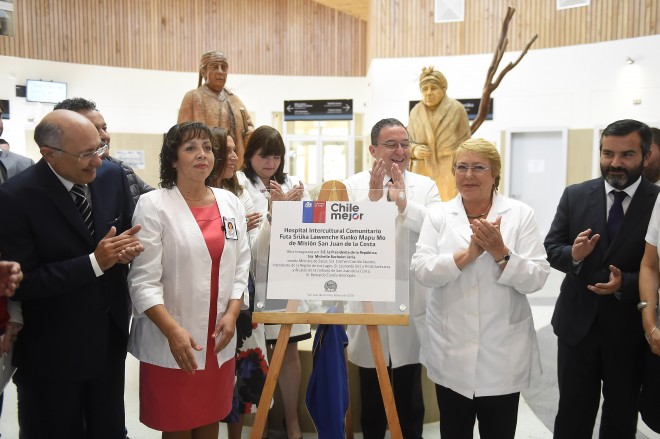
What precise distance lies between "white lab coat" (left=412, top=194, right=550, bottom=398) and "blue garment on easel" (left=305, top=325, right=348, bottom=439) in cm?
45

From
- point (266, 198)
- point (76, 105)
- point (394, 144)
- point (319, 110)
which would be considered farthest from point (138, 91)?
point (394, 144)

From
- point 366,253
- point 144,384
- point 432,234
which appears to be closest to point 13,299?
point 144,384

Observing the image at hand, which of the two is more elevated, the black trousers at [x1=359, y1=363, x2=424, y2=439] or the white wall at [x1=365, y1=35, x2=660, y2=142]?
the white wall at [x1=365, y1=35, x2=660, y2=142]

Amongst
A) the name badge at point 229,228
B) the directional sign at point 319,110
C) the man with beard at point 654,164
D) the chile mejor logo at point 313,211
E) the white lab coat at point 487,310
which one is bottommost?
the white lab coat at point 487,310

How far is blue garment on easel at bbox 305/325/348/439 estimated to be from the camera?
247cm

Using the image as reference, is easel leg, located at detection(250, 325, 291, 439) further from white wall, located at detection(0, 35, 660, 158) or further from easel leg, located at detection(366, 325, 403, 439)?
white wall, located at detection(0, 35, 660, 158)

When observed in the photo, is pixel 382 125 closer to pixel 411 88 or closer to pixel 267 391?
pixel 267 391

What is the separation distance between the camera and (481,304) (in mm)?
2307

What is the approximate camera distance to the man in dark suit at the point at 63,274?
196 cm

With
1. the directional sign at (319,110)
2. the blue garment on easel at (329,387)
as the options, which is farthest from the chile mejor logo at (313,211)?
the directional sign at (319,110)

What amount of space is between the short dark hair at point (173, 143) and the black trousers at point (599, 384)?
207 centimetres

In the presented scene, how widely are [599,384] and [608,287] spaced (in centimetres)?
54

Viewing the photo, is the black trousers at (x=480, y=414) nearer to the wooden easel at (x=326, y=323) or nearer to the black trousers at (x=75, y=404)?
the wooden easel at (x=326, y=323)

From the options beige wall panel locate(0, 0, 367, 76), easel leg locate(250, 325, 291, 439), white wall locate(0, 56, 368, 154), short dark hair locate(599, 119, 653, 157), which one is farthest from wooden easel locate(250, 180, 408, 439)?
beige wall panel locate(0, 0, 367, 76)
